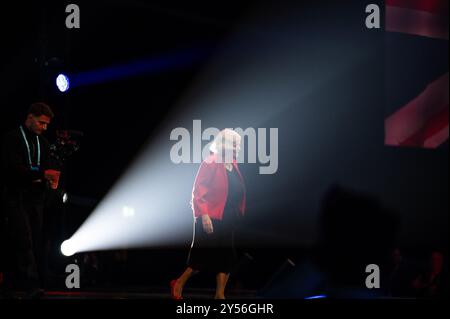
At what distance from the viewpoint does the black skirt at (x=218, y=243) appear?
225 inches

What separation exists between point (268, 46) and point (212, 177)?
286 centimetres

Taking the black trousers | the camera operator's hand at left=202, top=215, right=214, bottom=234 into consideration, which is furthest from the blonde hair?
the black trousers

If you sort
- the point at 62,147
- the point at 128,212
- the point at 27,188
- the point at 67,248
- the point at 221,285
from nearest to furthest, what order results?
the point at 27,188 < the point at 221,285 < the point at 62,147 < the point at 67,248 < the point at 128,212

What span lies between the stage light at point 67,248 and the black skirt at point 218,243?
4.98 feet

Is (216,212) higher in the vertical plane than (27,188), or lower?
lower

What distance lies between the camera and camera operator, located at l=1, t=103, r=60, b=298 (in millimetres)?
5438

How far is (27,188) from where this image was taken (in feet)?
18.1

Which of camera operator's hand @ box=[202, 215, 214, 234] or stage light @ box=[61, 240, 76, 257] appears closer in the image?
camera operator's hand @ box=[202, 215, 214, 234]

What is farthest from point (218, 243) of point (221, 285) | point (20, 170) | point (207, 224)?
point (20, 170)

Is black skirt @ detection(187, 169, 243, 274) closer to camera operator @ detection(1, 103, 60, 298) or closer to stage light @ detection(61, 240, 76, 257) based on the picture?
camera operator @ detection(1, 103, 60, 298)

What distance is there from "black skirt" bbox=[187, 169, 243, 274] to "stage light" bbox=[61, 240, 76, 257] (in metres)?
1.52

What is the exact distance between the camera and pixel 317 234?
843cm

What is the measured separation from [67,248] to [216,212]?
187 centimetres

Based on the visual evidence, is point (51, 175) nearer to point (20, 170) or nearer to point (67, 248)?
point (20, 170)
